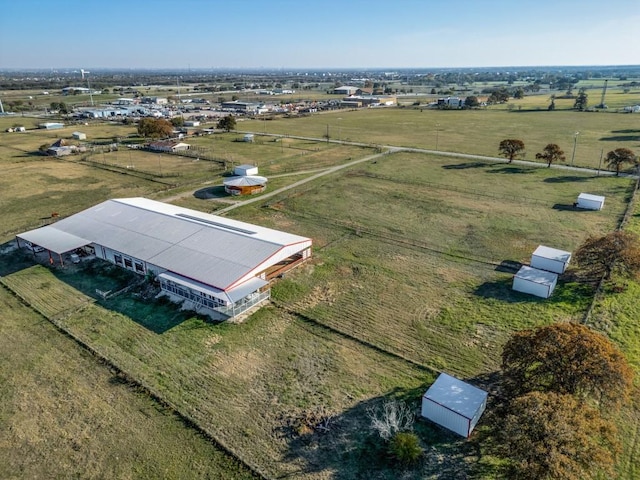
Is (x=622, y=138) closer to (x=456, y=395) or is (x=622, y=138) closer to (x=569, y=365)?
(x=569, y=365)

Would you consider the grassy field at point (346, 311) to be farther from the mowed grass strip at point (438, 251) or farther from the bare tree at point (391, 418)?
the bare tree at point (391, 418)

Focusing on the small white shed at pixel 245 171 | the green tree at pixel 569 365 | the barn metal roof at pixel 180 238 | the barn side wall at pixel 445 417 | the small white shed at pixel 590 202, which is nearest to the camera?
the green tree at pixel 569 365

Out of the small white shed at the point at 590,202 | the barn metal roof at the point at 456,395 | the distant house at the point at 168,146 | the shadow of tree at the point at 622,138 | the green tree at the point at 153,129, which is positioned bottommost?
the barn metal roof at the point at 456,395

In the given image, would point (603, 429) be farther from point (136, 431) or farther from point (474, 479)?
point (136, 431)

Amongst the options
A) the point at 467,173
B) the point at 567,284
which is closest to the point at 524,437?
the point at 567,284

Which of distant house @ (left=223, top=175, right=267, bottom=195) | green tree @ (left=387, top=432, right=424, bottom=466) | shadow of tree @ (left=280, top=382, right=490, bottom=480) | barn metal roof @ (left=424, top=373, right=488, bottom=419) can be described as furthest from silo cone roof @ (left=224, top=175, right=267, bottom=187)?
green tree @ (left=387, top=432, right=424, bottom=466)

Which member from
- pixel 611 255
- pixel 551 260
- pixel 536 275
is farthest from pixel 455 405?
pixel 611 255

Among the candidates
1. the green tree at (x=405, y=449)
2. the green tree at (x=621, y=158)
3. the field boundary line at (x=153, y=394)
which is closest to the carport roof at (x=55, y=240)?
the field boundary line at (x=153, y=394)
